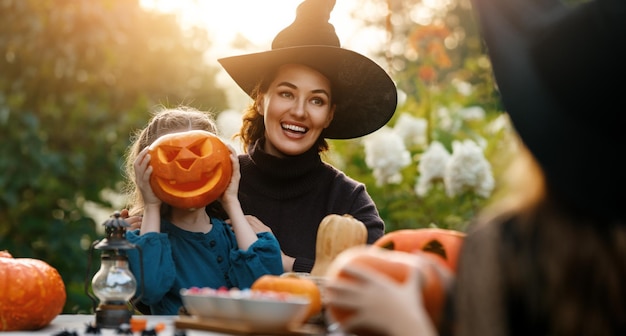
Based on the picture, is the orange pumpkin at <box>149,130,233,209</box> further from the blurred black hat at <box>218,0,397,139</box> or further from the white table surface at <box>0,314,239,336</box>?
the blurred black hat at <box>218,0,397,139</box>

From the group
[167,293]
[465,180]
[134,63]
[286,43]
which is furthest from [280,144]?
[134,63]

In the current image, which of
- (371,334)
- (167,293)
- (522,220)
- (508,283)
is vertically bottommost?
(167,293)

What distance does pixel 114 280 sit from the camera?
276 cm

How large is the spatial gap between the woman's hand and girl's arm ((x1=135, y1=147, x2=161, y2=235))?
134 centimetres

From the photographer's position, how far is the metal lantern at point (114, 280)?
2.71 meters

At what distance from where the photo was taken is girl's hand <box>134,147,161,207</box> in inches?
122

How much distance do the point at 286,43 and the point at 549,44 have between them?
246cm

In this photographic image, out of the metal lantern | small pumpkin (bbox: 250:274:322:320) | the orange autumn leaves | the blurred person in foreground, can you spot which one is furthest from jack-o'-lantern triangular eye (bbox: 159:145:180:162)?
the orange autumn leaves

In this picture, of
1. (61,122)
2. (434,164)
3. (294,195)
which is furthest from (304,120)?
(61,122)

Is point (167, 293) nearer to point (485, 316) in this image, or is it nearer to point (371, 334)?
point (371, 334)

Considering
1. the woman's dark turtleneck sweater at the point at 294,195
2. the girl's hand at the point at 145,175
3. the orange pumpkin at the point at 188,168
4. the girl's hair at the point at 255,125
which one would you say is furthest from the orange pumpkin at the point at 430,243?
the girl's hair at the point at 255,125

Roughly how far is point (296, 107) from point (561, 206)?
2.29m

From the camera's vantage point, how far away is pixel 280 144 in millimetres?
4121

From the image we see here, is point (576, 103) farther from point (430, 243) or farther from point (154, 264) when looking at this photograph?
point (154, 264)
